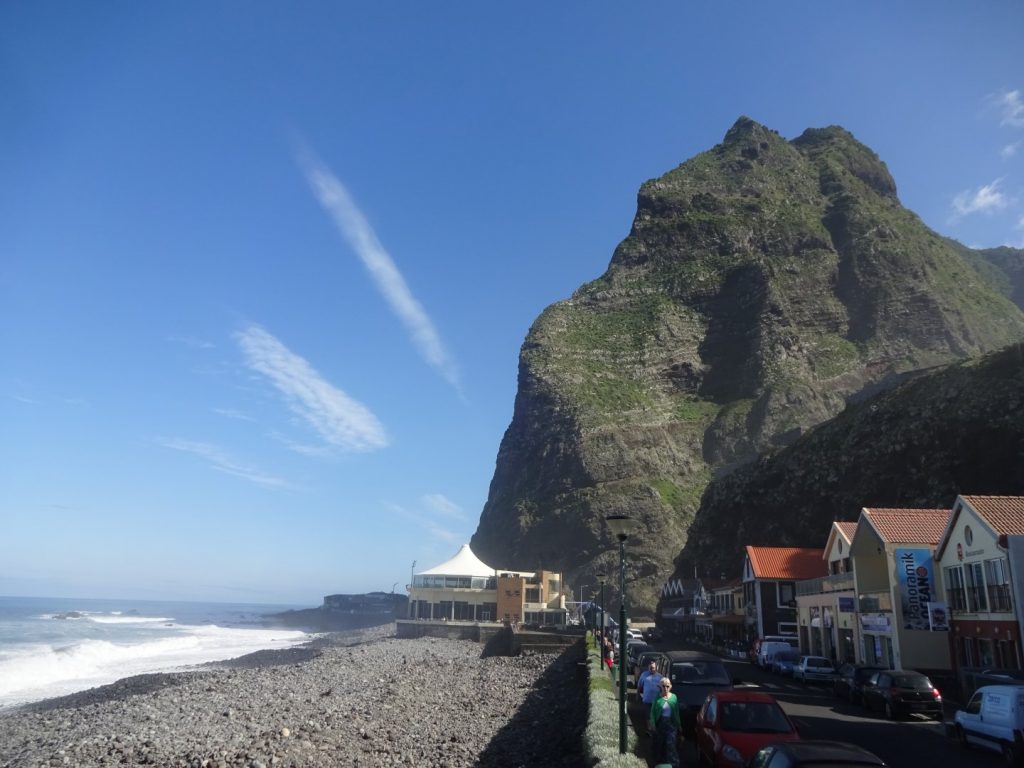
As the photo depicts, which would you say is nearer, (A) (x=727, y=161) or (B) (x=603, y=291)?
(B) (x=603, y=291)

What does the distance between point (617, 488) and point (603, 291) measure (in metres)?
49.7

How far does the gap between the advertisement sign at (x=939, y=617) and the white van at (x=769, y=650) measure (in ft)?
29.9

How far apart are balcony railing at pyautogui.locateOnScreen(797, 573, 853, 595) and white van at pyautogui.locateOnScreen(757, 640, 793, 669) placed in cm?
431

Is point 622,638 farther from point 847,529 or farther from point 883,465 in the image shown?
point 883,465

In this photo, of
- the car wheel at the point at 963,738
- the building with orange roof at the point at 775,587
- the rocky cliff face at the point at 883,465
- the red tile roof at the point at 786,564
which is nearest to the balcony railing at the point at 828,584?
the building with orange roof at the point at 775,587

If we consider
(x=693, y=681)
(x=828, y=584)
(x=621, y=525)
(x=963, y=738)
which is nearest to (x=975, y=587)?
(x=828, y=584)

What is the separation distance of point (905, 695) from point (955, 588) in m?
11.3

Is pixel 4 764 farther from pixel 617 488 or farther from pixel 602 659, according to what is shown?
pixel 617 488

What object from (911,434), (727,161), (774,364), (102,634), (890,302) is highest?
(727,161)

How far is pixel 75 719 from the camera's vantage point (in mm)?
30594

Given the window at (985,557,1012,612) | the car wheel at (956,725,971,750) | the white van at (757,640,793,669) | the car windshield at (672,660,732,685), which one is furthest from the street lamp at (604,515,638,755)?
the white van at (757,640,793,669)

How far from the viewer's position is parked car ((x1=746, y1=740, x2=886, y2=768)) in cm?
822

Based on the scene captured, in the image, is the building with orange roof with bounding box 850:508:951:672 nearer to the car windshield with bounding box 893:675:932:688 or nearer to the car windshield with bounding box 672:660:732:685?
the car windshield with bounding box 893:675:932:688

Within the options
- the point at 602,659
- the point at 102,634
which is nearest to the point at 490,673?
the point at 602,659
